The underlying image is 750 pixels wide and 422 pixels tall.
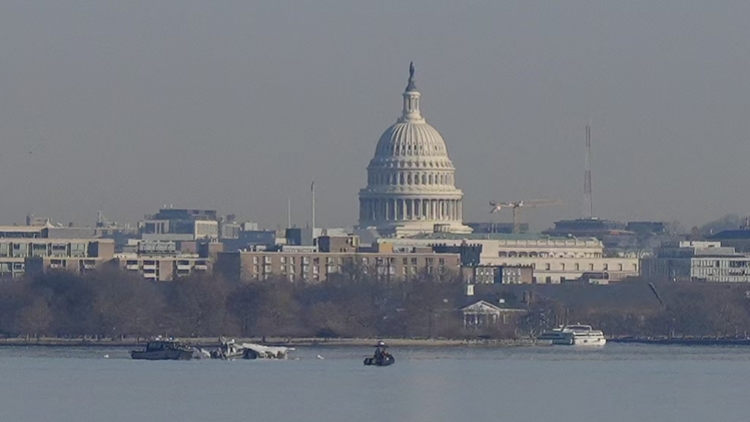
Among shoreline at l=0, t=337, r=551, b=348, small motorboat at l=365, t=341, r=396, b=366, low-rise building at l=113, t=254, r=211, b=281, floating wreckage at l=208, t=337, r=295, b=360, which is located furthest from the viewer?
low-rise building at l=113, t=254, r=211, b=281

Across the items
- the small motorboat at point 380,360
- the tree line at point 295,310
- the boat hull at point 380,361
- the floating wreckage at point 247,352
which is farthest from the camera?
the tree line at point 295,310

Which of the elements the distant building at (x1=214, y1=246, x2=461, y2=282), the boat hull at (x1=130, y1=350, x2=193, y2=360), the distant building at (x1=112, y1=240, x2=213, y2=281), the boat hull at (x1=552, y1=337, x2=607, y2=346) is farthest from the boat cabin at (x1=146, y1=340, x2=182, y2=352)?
the distant building at (x1=112, y1=240, x2=213, y2=281)

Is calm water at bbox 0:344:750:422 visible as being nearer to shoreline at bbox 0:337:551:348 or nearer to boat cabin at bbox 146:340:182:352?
boat cabin at bbox 146:340:182:352

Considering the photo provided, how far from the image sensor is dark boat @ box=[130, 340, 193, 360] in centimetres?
13238

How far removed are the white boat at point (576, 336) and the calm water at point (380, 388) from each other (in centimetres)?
1725

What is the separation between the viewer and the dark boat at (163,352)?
5212 inches

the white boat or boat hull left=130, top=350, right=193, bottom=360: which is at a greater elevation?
the white boat

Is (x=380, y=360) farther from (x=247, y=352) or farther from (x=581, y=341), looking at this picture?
(x=581, y=341)

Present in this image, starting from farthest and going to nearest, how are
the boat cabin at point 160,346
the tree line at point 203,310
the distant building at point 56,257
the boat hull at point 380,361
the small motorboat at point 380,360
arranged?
the distant building at point 56,257
the tree line at point 203,310
the boat cabin at point 160,346
the small motorboat at point 380,360
the boat hull at point 380,361

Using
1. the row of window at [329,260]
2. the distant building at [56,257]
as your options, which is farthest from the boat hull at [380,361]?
the row of window at [329,260]

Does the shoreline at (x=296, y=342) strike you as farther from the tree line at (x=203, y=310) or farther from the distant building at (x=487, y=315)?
the distant building at (x=487, y=315)

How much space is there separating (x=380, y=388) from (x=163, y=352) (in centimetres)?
2587

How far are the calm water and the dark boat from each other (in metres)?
1.19

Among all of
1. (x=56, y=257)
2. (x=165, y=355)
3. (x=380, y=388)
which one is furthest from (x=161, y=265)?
(x=380, y=388)
